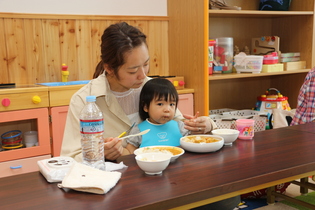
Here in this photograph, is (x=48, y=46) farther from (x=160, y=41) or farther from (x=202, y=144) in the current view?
(x=202, y=144)

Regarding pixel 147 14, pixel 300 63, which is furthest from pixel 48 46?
pixel 300 63

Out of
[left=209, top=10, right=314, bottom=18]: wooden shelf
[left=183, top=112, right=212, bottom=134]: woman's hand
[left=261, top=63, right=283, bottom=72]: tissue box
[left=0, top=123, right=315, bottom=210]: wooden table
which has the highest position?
[left=209, top=10, right=314, bottom=18]: wooden shelf

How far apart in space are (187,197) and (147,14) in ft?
7.94

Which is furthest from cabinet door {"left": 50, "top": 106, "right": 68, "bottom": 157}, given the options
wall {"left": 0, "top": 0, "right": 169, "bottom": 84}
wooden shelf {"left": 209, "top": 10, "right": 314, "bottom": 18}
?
wooden shelf {"left": 209, "top": 10, "right": 314, "bottom": 18}

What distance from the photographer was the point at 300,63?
12.1 ft

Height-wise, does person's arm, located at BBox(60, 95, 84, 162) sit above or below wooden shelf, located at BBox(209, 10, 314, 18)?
below

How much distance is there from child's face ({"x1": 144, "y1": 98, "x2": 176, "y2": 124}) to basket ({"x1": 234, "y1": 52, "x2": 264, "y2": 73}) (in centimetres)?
171

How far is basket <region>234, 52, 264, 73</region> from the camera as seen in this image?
130 inches

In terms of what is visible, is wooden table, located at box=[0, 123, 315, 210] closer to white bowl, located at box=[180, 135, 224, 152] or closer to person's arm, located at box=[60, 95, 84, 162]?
white bowl, located at box=[180, 135, 224, 152]

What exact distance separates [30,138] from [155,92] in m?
1.10

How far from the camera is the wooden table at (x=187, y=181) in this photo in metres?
0.99

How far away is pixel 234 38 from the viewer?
12.4 ft

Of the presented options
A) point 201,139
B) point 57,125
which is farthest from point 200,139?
point 57,125

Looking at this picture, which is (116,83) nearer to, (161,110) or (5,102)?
(161,110)
